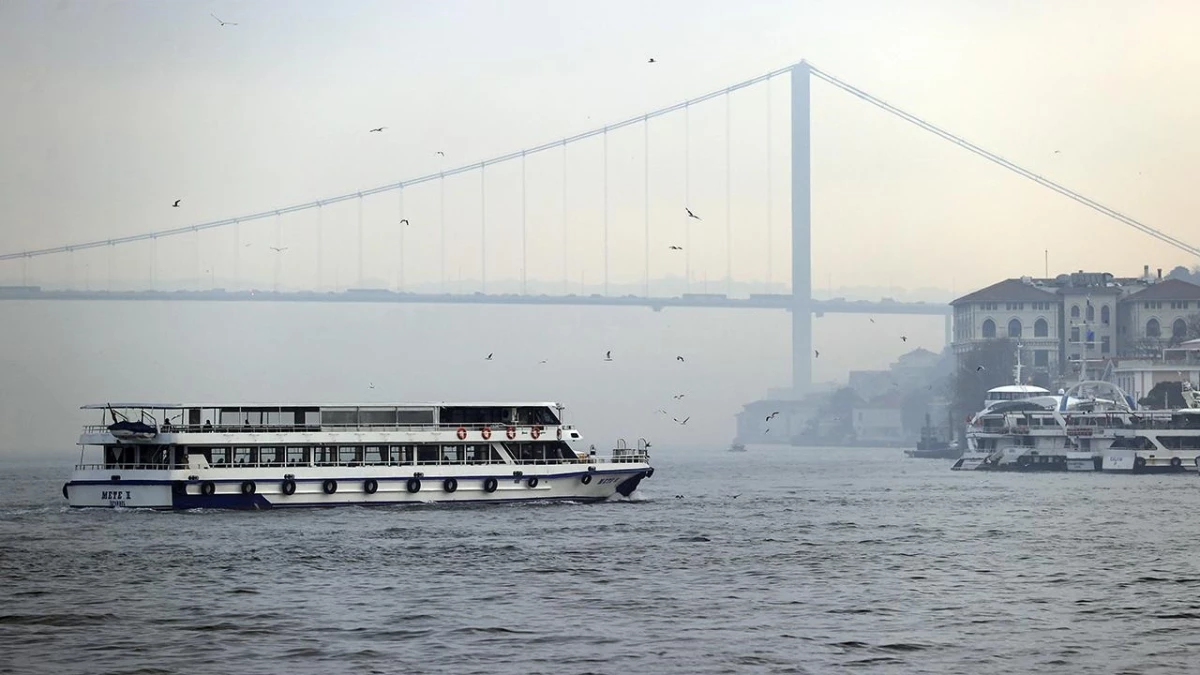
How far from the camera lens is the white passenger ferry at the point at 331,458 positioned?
53719mm

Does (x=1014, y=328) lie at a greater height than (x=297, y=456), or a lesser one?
greater

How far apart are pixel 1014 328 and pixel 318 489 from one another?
400 feet

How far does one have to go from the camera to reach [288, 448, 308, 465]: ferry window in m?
55.4

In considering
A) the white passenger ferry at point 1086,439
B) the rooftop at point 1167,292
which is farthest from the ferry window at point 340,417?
the rooftop at point 1167,292

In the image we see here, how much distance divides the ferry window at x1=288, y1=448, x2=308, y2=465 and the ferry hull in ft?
3.06

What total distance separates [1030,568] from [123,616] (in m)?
20.0

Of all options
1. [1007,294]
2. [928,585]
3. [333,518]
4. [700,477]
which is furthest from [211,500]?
[1007,294]

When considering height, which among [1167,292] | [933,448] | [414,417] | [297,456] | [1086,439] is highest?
[1167,292]

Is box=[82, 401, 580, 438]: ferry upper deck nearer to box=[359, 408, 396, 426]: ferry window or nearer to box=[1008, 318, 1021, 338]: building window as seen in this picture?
box=[359, 408, 396, 426]: ferry window

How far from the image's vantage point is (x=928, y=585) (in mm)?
36594

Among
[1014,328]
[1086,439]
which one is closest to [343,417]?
[1086,439]

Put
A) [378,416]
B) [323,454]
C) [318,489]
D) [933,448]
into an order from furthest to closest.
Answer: [933,448]
[378,416]
[323,454]
[318,489]

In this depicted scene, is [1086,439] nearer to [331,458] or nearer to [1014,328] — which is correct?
[331,458]

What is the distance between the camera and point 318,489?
55.0 meters
